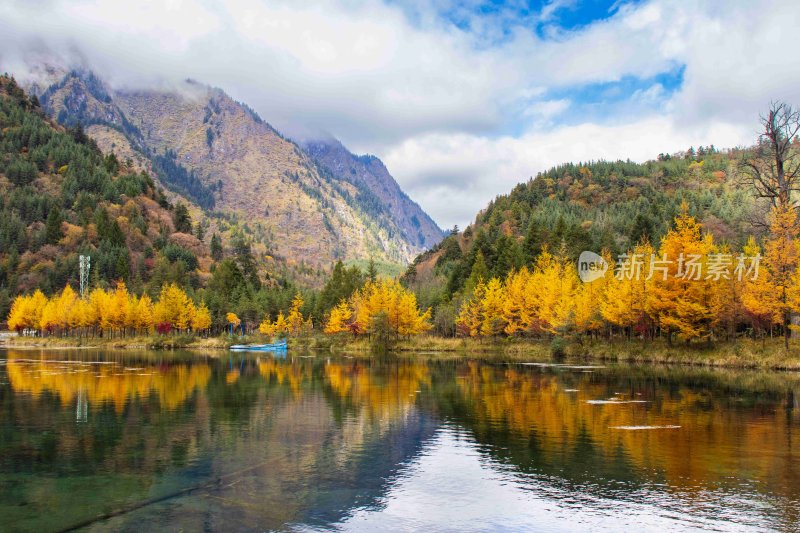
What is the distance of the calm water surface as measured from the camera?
14266 mm

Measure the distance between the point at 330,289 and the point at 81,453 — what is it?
124622mm

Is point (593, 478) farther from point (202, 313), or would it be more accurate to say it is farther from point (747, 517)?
point (202, 313)

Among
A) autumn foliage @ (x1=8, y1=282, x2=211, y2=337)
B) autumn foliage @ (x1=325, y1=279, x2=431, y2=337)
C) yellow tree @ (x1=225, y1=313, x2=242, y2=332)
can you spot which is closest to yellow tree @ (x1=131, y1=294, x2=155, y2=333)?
autumn foliage @ (x1=8, y1=282, x2=211, y2=337)

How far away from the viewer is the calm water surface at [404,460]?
14.3 meters

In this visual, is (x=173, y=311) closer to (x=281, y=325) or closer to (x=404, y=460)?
(x=281, y=325)

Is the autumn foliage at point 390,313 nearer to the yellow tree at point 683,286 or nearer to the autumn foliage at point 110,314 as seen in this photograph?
the autumn foliage at point 110,314

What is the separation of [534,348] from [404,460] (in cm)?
6483

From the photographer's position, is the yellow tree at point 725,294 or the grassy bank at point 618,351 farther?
the yellow tree at point 725,294

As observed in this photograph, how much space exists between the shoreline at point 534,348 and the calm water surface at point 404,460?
14.9 metres

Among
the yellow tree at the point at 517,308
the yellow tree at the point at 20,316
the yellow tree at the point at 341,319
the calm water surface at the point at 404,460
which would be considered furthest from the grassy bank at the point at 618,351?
the yellow tree at the point at 20,316

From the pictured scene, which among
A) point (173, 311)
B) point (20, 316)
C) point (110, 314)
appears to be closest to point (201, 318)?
point (173, 311)

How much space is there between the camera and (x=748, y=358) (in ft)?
172

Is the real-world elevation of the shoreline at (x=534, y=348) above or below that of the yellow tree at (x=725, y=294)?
below

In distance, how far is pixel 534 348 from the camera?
82.2 metres
